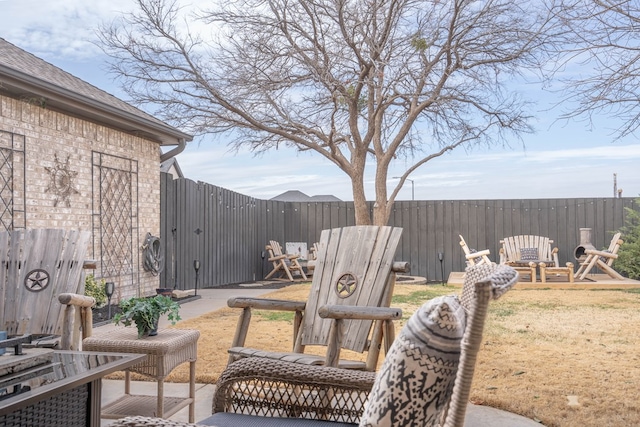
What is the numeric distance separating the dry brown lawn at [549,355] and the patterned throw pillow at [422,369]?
7.07 feet

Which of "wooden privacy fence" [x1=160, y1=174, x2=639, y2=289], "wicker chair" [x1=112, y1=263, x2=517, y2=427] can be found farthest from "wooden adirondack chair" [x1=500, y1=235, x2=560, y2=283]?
"wicker chair" [x1=112, y1=263, x2=517, y2=427]

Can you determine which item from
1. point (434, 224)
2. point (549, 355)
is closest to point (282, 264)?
point (434, 224)

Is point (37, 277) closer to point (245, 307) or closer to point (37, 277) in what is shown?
point (37, 277)

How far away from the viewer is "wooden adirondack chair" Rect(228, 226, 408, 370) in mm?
3059

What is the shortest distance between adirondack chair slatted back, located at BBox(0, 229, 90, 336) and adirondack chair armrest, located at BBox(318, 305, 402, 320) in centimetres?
164

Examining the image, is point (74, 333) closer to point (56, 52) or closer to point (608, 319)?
point (608, 319)

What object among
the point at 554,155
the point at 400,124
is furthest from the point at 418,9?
the point at 554,155

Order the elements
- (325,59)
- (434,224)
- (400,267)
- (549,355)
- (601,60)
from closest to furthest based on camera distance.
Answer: (400,267) → (549,355) → (601,60) → (325,59) → (434,224)

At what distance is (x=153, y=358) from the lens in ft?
9.11

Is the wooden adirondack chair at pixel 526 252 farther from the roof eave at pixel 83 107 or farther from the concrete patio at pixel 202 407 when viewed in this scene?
the concrete patio at pixel 202 407

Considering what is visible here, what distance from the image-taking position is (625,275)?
42.3ft

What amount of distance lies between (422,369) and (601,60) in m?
4.56

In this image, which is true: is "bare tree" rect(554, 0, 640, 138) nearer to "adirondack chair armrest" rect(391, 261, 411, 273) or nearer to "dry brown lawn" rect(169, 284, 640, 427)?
"dry brown lawn" rect(169, 284, 640, 427)

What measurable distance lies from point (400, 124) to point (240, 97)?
382cm
